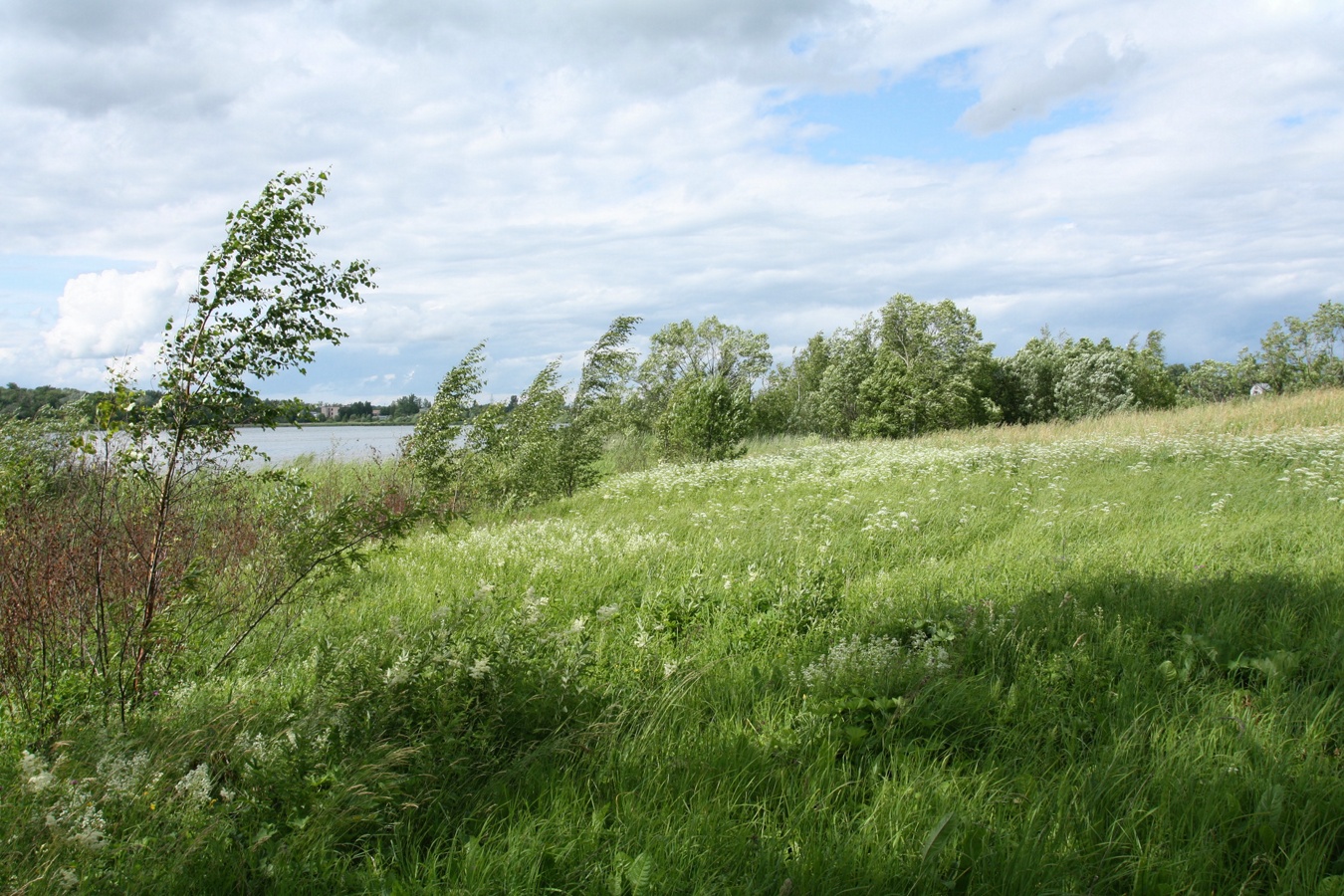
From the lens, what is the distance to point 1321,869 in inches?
103

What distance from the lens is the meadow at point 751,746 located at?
2.51 meters

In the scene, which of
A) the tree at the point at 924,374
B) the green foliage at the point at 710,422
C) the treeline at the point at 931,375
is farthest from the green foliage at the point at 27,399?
the tree at the point at 924,374

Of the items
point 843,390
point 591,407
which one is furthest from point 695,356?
point 591,407

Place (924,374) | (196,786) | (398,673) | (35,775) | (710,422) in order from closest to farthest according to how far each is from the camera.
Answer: (196,786)
(35,775)
(398,673)
(710,422)
(924,374)

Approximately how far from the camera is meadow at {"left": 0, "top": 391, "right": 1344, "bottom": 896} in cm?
251

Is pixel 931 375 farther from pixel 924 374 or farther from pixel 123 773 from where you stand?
pixel 123 773

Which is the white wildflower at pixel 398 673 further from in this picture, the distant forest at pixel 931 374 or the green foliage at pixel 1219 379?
the green foliage at pixel 1219 379

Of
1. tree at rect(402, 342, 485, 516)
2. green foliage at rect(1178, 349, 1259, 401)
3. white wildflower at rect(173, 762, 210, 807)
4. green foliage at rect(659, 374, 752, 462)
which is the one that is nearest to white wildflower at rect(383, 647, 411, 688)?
white wildflower at rect(173, 762, 210, 807)

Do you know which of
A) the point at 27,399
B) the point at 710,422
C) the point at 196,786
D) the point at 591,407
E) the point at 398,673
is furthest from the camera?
the point at 710,422

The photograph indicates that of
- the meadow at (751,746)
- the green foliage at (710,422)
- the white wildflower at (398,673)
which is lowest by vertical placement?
the meadow at (751,746)

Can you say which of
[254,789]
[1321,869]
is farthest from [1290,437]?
[254,789]

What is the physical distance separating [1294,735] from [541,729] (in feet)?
11.7

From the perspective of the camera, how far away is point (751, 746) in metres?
3.31

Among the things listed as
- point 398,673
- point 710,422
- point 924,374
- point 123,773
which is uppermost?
point 924,374
